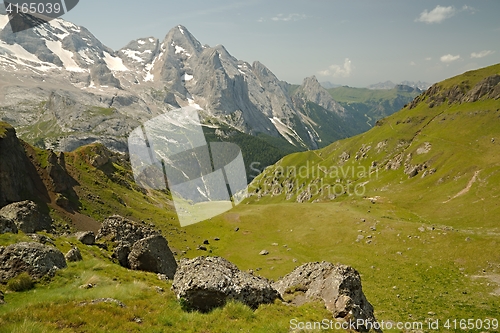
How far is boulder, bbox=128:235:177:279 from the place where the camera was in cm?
2970

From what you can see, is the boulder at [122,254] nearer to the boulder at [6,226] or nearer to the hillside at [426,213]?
the boulder at [6,226]

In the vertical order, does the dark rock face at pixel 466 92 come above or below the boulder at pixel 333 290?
above

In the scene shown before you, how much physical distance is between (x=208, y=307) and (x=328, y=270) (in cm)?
1138

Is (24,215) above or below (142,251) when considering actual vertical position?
above

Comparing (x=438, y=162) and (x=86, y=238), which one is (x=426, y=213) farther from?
(x=86, y=238)

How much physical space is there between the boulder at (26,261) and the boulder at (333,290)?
18.1 meters

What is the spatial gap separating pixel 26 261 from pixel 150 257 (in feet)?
37.6

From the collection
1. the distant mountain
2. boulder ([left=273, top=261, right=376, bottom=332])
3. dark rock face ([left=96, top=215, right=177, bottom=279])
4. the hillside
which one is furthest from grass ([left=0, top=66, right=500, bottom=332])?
dark rock face ([left=96, top=215, right=177, bottom=279])

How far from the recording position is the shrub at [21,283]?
59.4ft

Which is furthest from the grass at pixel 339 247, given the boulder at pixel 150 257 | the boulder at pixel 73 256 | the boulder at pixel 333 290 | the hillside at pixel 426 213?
the boulder at pixel 150 257

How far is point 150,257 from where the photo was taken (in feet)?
97.7

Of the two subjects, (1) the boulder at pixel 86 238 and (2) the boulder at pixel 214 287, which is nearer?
(2) the boulder at pixel 214 287

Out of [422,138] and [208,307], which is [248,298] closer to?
→ [208,307]

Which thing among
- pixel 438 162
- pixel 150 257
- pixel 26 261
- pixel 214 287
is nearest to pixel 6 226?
pixel 26 261
